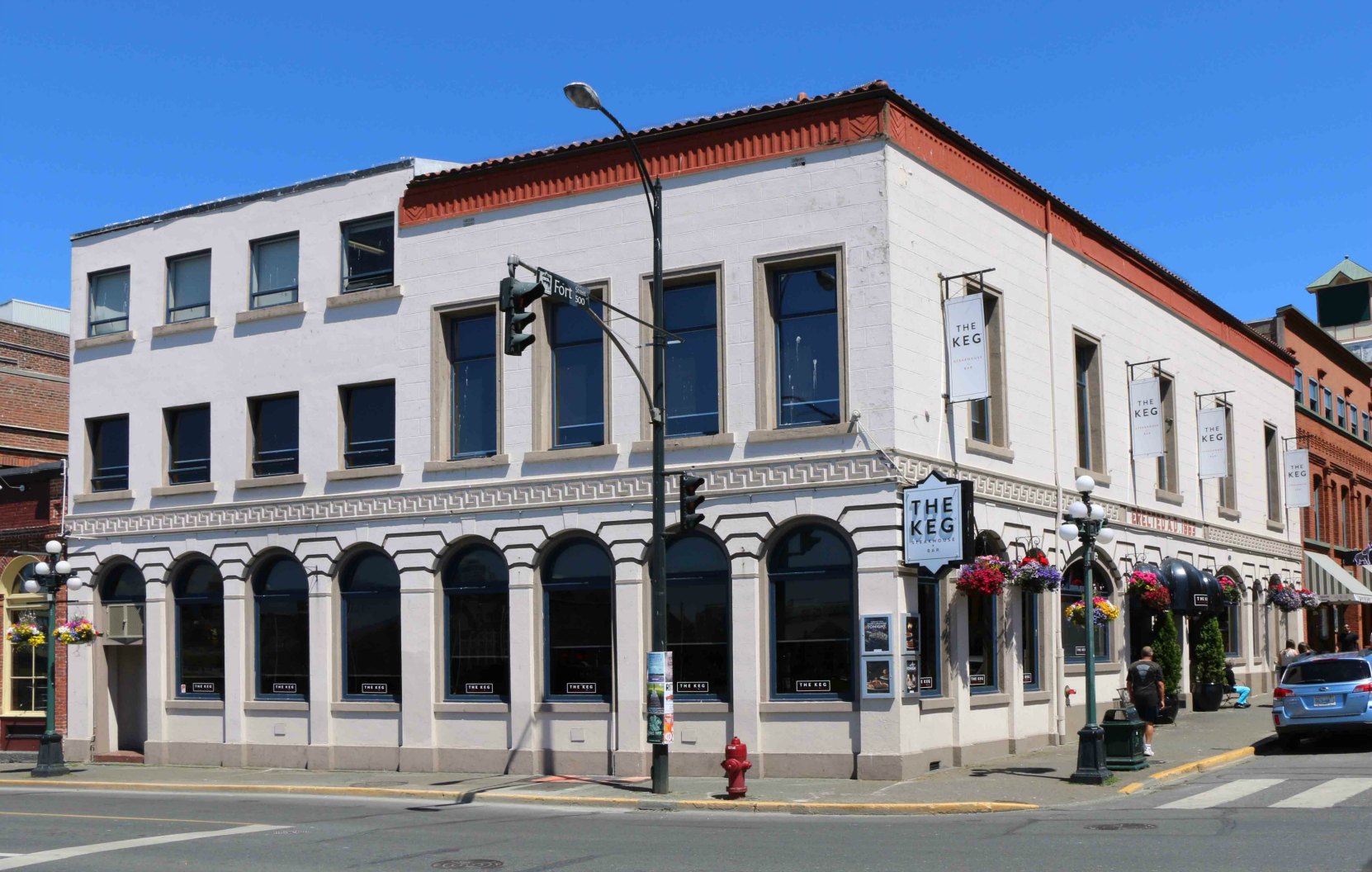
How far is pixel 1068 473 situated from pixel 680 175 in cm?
960

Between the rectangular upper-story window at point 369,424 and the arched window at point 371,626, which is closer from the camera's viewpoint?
the arched window at point 371,626

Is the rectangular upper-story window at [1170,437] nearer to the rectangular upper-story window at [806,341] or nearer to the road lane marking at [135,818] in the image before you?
the rectangular upper-story window at [806,341]

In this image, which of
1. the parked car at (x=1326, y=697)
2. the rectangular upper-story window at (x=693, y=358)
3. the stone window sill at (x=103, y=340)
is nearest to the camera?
the rectangular upper-story window at (x=693, y=358)

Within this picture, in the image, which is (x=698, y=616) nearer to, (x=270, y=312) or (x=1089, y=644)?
(x=1089, y=644)

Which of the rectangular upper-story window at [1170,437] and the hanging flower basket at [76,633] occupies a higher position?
the rectangular upper-story window at [1170,437]

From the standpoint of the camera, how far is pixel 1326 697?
24453 millimetres

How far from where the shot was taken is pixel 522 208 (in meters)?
25.9

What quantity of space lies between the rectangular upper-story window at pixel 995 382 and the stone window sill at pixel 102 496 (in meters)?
16.9

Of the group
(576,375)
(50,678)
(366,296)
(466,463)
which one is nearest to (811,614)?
(576,375)

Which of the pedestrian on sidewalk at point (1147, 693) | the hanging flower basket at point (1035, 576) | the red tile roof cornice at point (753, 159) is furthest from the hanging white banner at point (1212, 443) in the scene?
the pedestrian on sidewalk at point (1147, 693)

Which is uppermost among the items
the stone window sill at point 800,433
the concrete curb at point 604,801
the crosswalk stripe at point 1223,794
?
the stone window sill at point 800,433

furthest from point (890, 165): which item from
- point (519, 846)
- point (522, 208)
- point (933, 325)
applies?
point (519, 846)

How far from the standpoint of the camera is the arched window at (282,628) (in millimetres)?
27578

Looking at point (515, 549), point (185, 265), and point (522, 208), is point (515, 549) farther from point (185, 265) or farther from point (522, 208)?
point (185, 265)
